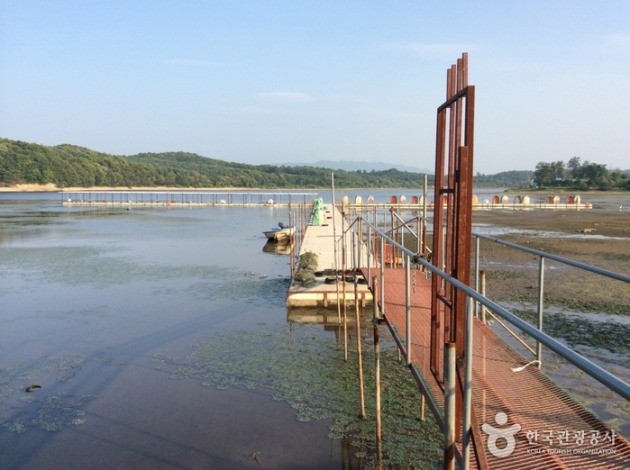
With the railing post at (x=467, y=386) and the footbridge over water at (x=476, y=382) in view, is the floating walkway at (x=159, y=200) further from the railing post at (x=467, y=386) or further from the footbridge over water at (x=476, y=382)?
the railing post at (x=467, y=386)

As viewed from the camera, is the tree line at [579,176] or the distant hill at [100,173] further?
the distant hill at [100,173]

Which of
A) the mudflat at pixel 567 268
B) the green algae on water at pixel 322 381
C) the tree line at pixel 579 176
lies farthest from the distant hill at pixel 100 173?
the green algae on water at pixel 322 381

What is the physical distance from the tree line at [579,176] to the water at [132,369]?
317 ft

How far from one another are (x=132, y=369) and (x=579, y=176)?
383 ft

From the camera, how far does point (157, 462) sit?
687cm

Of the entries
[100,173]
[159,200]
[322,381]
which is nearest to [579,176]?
[159,200]

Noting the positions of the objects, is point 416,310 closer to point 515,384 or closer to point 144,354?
point 515,384

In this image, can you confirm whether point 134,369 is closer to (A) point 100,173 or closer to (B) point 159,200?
(B) point 159,200

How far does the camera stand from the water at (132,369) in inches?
Answer: 280

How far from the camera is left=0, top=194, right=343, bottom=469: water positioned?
7121 millimetres

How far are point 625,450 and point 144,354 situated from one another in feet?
29.9

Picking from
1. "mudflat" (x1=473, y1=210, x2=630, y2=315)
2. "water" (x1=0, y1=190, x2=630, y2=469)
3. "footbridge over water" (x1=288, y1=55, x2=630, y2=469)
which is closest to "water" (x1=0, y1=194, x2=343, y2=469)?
"water" (x1=0, y1=190, x2=630, y2=469)

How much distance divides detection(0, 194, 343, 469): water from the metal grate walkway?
233 centimetres

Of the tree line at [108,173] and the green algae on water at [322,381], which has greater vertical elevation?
the tree line at [108,173]
